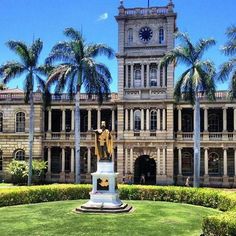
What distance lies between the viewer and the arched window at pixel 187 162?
51.2 metres

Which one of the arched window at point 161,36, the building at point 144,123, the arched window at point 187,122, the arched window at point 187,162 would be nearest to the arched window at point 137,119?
the building at point 144,123

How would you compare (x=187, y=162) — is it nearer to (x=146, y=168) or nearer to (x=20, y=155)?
(x=146, y=168)

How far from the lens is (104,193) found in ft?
87.2

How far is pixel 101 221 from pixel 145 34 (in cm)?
3057

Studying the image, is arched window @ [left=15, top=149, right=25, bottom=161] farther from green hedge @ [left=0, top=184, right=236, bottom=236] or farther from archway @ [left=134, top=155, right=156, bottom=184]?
green hedge @ [left=0, top=184, right=236, bottom=236]

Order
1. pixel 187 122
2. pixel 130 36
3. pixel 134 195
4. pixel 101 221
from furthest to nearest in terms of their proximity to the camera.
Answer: pixel 187 122
pixel 130 36
pixel 134 195
pixel 101 221

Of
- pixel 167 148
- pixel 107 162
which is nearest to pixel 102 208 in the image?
pixel 107 162

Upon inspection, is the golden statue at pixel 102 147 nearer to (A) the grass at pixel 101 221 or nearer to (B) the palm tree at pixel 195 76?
(A) the grass at pixel 101 221

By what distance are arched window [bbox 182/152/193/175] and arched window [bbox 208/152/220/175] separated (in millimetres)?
1970

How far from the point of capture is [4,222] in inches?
913

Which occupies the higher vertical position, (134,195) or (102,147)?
(102,147)

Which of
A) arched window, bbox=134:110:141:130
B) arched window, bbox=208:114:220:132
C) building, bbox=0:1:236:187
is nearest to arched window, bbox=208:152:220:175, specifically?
building, bbox=0:1:236:187

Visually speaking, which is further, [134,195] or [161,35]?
[161,35]

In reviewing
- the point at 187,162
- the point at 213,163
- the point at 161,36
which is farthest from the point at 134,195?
the point at 161,36
